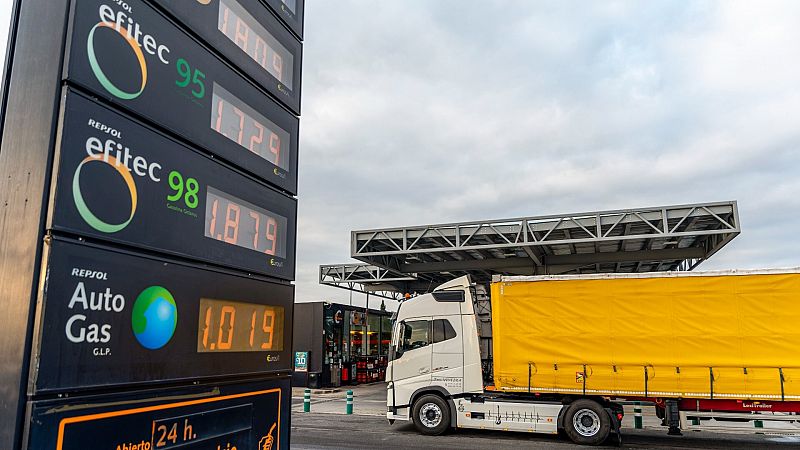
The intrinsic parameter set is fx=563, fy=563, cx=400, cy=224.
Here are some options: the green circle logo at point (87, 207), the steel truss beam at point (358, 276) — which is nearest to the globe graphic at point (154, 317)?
the green circle logo at point (87, 207)

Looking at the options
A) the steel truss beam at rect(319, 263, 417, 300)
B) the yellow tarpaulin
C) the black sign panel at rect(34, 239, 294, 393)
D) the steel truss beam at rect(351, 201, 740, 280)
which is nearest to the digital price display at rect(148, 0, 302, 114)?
the black sign panel at rect(34, 239, 294, 393)

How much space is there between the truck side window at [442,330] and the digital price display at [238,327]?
9.69 m

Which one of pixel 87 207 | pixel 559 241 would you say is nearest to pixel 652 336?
pixel 559 241

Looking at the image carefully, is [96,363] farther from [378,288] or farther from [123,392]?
[378,288]

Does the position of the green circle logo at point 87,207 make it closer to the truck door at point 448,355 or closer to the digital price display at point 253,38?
the digital price display at point 253,38

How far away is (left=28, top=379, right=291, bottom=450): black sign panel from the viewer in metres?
2.83

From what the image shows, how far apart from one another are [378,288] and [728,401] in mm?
26113

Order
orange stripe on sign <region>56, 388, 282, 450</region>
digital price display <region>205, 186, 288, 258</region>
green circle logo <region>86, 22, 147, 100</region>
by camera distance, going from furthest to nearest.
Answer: digital price display <region>205, 186, 288, 258</region> < green circle logo <region>86, 22, 147, 100</region> < orange stripe on sign <region>56, 388, 282, 450</region>

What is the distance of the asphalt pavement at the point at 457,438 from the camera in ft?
41.2

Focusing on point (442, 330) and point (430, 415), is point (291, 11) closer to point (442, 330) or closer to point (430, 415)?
point (442, 330)

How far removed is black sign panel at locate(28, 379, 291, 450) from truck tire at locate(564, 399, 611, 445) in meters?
9.58

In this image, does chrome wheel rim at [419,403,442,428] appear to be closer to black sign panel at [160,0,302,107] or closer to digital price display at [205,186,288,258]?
digital price display at [205,186,288,258]

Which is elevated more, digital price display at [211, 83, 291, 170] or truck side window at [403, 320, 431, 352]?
digital price display at [211, 83, 291, 170]

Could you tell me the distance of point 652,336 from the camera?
1251 cm
